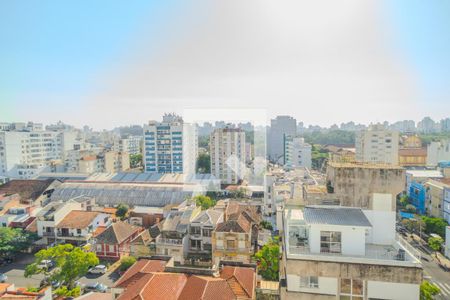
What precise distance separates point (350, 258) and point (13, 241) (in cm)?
1315

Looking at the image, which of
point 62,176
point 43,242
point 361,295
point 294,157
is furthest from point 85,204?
point 294,157

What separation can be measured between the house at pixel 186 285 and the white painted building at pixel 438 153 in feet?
93.2

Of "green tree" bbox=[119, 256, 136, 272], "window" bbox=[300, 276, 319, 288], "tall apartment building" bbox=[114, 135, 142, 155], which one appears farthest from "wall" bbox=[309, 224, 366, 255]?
"tall apartment building" bbox=[114, 135, 142, 155]

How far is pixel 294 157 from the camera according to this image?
108ft

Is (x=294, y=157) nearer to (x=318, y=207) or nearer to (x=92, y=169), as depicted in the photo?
(x=92, y=169)

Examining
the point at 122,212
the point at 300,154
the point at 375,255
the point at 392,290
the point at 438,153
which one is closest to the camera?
the point at 392,290

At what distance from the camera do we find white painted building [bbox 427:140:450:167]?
90.7 feet

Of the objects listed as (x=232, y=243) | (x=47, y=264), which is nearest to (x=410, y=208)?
(x=232, y=243)

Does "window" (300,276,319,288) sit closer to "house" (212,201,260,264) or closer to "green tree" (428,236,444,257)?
"house" (212,201,260,264)

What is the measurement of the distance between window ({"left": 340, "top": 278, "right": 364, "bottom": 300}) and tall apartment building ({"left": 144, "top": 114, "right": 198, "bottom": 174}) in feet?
73.5

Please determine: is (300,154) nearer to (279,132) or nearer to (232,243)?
(279,132)

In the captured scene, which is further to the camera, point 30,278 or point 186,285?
point 30,278

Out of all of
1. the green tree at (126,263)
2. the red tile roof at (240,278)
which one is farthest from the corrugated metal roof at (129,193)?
the red tile roof at (240,278)

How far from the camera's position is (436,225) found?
1402cm
